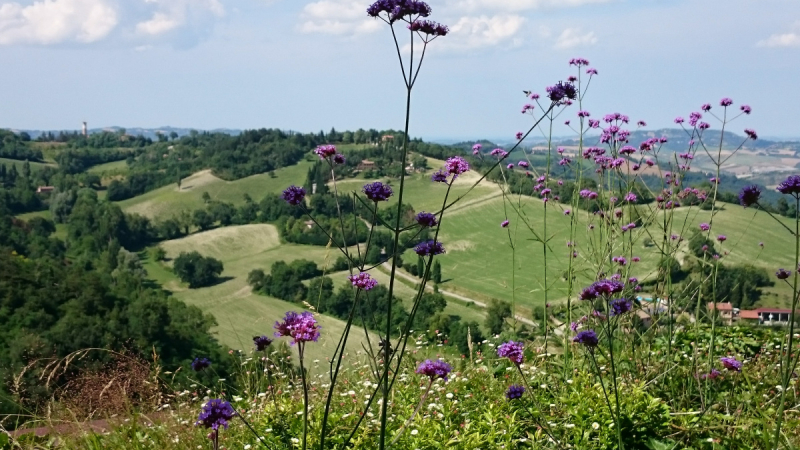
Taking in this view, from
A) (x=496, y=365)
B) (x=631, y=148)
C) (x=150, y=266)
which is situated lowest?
(x=150, y=266)

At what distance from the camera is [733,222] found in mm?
49062

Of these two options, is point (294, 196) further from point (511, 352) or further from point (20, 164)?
point (20, 164)

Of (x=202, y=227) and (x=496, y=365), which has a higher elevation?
(x=496, y=365)

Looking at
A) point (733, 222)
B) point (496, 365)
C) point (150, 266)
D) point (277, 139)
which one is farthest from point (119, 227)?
point (496, 365)

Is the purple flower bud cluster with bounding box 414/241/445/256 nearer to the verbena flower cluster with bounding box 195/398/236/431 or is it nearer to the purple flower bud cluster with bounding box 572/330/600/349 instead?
the purple flower bud cluster with bounding box 572/330/600/349

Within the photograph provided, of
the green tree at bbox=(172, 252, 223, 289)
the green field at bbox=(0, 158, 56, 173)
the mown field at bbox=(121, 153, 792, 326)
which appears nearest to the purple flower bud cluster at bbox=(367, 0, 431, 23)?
the mown field at bbox=(121, 153, 792, 326)

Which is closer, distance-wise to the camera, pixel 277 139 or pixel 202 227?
pixel 202 227

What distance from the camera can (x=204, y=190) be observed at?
9425 cm

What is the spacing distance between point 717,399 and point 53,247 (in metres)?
75.9

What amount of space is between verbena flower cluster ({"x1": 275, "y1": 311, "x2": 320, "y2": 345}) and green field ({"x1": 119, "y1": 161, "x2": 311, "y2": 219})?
282 feet

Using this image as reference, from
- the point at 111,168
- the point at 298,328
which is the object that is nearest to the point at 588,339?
the point at 298,328

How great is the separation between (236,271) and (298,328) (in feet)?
223

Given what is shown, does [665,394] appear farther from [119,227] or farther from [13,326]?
[119,227]

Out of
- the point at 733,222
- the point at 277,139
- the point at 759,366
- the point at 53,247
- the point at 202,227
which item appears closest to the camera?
the point at 759,366
